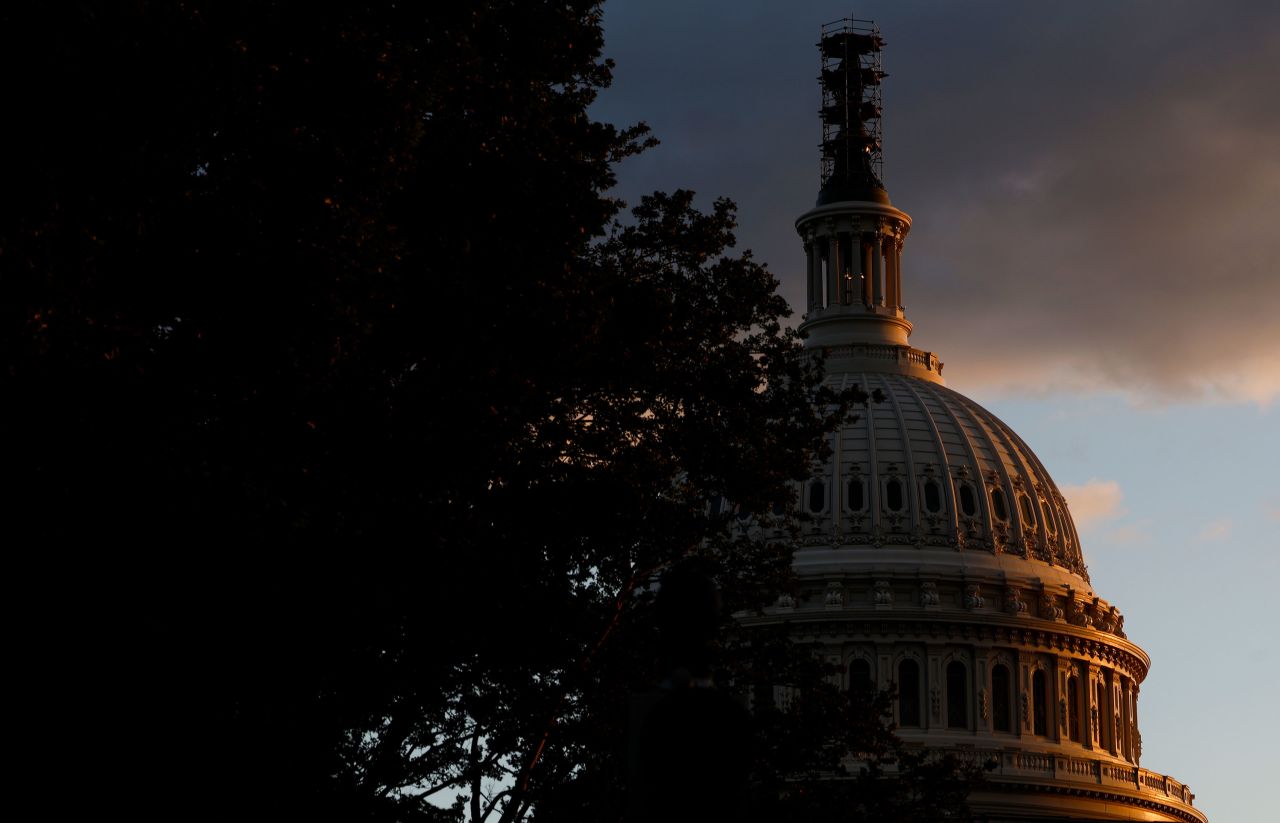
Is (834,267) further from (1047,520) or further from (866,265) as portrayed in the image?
(1047,520)

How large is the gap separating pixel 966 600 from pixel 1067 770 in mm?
9614

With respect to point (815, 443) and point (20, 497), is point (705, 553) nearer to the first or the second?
point (815, 443)

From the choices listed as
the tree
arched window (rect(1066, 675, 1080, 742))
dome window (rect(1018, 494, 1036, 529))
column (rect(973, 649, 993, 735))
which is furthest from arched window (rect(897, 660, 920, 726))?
the tree

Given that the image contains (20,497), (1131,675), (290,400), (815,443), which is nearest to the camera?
(20,497)

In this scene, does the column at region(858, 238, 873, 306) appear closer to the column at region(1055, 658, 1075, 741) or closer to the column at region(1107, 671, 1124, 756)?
the column at region(1055, 658, 1075, 741)

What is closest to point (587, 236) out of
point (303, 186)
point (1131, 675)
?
point (303, 186)

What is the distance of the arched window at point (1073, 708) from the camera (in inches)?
4309

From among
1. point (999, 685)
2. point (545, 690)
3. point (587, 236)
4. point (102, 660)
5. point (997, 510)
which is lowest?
point (102, 660)

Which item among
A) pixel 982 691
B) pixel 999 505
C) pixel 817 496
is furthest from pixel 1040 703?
pixel 817 496

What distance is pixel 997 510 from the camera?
114688mm

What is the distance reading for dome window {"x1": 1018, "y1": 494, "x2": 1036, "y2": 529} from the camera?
11550 centimetres

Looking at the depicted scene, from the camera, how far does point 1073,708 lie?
110m

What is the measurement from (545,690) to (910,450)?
281 feet

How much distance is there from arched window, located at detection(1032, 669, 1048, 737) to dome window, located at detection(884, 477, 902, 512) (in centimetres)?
1100
